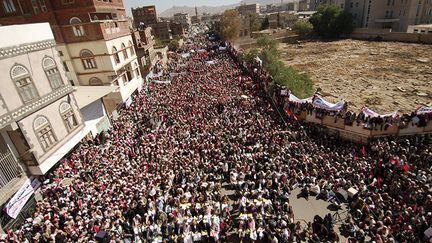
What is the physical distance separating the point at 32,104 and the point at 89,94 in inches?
386

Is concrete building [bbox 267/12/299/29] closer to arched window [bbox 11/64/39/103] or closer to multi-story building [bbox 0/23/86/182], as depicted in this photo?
multi-story building [bbox 0/23/86/182]

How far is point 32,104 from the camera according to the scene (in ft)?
51.6

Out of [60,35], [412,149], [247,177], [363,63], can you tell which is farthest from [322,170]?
[363,63]

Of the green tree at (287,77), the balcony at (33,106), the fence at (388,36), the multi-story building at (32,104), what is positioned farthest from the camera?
the fence at (388,36)

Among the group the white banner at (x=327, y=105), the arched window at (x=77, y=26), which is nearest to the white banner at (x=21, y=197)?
the arched window at (x=77, y=26)

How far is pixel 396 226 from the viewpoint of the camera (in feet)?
39.2

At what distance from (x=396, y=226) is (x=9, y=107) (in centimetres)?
1945

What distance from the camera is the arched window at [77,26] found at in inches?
1073

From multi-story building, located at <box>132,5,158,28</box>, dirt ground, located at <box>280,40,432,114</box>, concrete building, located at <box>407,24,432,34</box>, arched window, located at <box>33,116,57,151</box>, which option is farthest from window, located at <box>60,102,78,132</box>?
multi-story building, located at <box>132,5,158,28</box>

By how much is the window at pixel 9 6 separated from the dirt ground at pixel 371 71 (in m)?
33.3

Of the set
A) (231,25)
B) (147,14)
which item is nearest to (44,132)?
(231,25)

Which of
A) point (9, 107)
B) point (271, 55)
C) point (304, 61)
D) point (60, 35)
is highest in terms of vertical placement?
point (60, 35)

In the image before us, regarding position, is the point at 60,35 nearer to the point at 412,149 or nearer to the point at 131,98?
the point at 131,98

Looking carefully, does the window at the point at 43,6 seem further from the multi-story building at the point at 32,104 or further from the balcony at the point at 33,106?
the balcony at the point at 33,106
